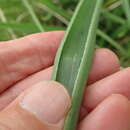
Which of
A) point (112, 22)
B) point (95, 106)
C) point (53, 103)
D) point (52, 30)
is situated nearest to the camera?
point (53, 103)

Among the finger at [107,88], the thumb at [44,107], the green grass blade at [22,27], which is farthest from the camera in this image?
the green grass blade at [22,27]

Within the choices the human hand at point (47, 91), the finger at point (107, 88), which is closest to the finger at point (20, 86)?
the human hand at point (47, 91)

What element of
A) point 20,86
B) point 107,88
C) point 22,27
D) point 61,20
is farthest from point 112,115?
point 61,20

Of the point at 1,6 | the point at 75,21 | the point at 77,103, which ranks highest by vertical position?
the point at 75,21

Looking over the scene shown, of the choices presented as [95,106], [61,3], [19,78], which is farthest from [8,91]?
[61,3]

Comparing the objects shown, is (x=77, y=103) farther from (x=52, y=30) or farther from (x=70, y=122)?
(x=52, y=30)

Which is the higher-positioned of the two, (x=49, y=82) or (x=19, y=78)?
(x=49, y=82)

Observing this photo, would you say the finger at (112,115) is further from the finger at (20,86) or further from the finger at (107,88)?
the finger at (20,86)

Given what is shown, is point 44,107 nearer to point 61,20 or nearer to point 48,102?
point 48,102
